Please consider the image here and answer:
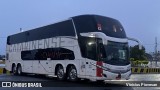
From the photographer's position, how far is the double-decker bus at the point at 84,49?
55.0 ft

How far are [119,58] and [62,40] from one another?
164 inches

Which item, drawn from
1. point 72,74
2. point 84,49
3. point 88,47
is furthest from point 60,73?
point 88,47

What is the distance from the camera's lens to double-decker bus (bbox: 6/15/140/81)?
1675 centimetres

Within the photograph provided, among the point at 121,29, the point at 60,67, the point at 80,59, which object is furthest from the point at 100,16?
the point at 60,67

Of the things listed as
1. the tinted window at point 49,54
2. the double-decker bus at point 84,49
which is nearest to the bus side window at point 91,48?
the double-decker bus at point 84,49

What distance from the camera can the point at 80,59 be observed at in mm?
17969

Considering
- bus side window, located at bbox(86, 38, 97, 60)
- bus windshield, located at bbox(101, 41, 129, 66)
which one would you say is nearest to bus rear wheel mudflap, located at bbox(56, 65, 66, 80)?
bus side window, located at bbox(86, 38, 97, 60)

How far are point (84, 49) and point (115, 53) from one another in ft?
5.72

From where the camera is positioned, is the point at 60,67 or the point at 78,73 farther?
the point at 60,67

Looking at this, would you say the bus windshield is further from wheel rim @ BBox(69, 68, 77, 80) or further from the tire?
the tire

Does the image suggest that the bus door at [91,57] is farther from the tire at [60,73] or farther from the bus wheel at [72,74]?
the tire at [60,73]

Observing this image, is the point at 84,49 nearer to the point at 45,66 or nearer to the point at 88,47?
the point at 88,47

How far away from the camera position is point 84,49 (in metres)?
17.7

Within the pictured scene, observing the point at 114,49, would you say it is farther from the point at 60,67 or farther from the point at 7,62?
the point at 7,62
